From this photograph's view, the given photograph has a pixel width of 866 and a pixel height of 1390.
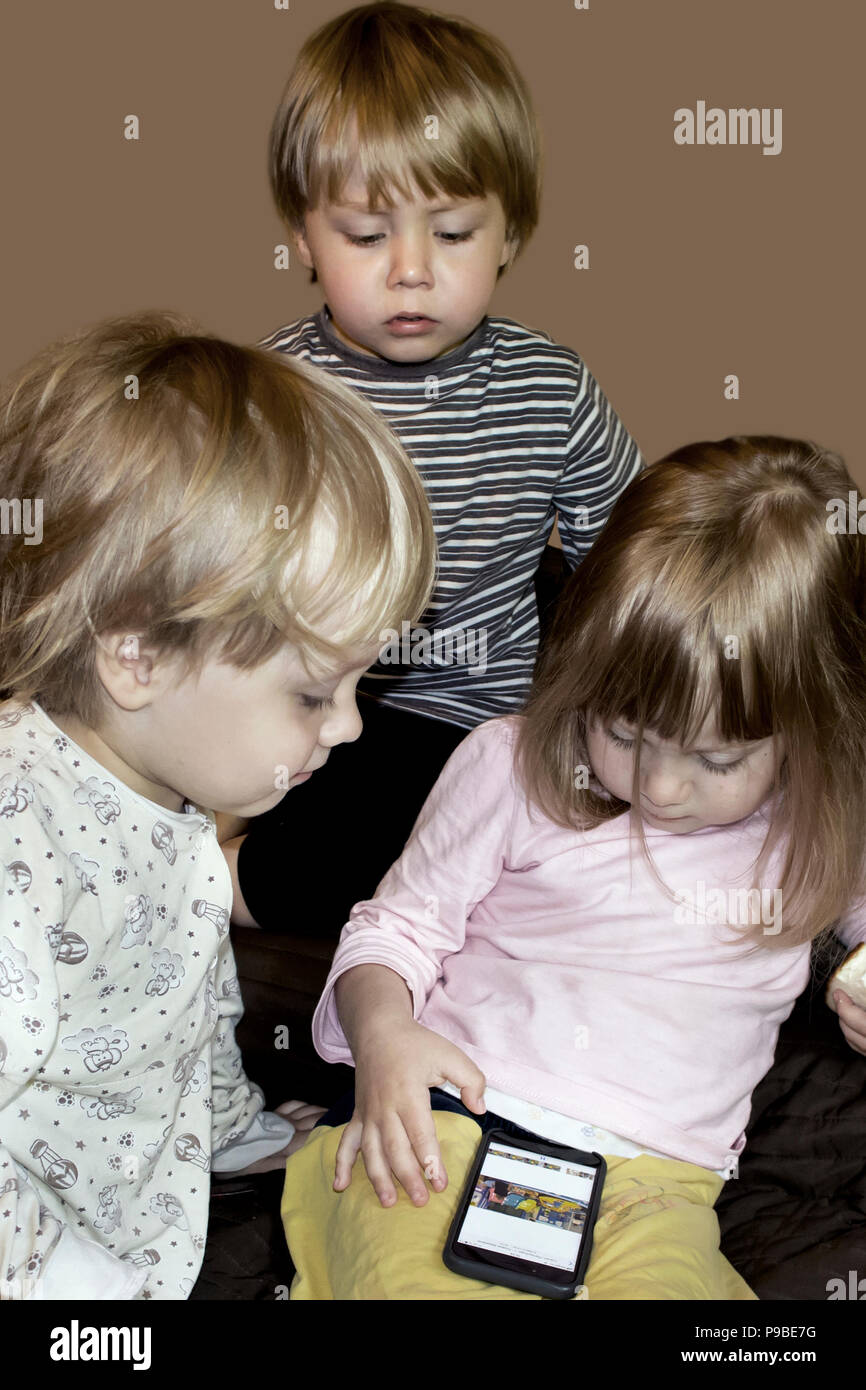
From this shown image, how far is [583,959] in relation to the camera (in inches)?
55.5

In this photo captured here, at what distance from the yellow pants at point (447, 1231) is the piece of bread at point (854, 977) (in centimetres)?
27

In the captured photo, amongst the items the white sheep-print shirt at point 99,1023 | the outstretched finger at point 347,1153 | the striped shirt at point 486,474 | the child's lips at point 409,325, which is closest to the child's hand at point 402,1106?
the outstretched finger at point 347,1153

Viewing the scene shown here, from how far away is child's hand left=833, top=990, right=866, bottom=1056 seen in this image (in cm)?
152

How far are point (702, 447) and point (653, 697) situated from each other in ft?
0.89

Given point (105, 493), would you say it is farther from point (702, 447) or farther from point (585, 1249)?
point (585, 1249)

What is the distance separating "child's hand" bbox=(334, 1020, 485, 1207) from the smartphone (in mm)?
43

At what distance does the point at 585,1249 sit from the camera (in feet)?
3.95

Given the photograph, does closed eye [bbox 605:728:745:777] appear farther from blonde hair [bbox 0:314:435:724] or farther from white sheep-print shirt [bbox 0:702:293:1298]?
white sheep-print shirt [bbox 0:702:293:1298]

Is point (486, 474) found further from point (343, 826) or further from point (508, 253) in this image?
point (343, 826)

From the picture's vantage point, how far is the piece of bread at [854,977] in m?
1.49

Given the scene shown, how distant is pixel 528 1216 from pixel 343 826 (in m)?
0.75

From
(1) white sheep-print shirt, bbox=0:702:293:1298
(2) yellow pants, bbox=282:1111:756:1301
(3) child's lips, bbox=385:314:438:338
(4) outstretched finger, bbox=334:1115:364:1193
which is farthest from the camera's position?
(3) child's lips, bbox=385:314:438:338

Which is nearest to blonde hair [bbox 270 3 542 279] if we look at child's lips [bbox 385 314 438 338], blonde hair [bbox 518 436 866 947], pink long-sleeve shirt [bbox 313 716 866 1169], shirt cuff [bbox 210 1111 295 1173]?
child's lips [bbox 385 314 438 338]

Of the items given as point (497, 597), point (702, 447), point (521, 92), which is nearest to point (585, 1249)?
point (702, 447)
